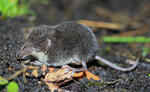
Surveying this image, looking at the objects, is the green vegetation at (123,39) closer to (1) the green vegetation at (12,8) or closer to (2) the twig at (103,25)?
(2) the twig at (103,25)

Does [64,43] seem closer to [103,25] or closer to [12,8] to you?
[12,8]

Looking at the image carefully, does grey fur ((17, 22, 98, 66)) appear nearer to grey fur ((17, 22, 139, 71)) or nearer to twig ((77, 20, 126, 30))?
grey fur ((17, 22, 139, 71))

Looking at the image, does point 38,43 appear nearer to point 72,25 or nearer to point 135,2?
point 72,25

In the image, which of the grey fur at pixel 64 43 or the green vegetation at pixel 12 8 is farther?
the green vegetation at pixel 12 8

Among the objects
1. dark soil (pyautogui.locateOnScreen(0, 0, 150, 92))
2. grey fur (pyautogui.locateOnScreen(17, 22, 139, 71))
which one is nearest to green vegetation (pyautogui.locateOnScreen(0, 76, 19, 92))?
dark soil (pyautogui.locateOnScreen(0, 0, 150, 92))

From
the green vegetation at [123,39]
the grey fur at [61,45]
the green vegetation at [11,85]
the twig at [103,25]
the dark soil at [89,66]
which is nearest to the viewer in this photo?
the green vegetation at [11,85]

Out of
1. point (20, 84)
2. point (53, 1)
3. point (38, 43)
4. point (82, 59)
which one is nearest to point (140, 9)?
point (53, 1)

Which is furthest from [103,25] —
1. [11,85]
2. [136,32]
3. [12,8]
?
[11,85]

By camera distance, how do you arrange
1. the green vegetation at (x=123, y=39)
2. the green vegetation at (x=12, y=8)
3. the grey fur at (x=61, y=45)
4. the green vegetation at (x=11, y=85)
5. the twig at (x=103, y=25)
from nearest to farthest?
the green vegetation at (x=11, y=85)
the grey fur at (x=61, y=45)
the green vegetation at (x=12, y=8)
the green vegetation at (x=123, y=39)
the twig at (x=103, y=25)

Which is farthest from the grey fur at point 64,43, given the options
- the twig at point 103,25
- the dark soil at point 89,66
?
the twig at point 103,25
